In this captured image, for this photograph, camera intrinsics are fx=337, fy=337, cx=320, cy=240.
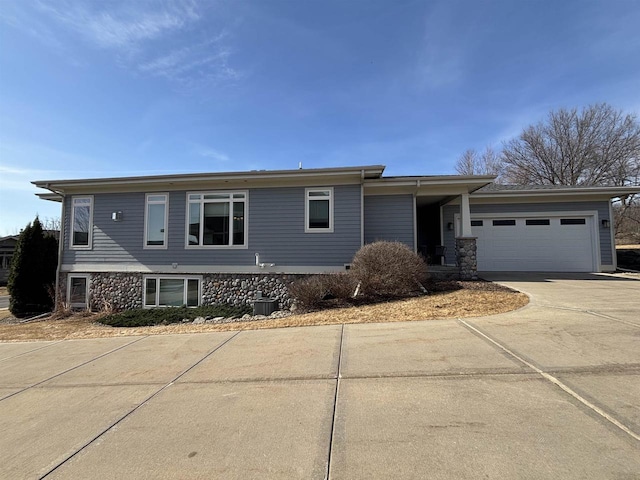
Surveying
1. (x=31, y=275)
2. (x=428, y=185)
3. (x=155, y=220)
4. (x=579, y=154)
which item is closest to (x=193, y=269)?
(x=155, y=220)

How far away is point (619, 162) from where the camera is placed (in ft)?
72.2

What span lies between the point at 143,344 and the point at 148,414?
9.62ft

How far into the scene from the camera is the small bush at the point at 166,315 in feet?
30.4

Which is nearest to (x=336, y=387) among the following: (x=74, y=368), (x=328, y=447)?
(x=328, y=447)

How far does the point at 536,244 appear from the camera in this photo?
1255 centimetres

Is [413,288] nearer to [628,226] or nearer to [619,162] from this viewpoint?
[619,162]

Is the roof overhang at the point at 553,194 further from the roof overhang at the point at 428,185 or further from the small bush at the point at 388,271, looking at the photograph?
the small bush at the point at 388,271

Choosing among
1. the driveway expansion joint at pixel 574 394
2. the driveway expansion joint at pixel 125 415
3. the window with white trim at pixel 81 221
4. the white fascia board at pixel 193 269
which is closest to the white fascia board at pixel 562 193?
the white fascia board at pixel 193 269

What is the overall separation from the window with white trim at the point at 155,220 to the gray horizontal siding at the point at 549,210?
10.1 meters

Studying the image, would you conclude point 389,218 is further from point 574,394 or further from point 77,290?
point 77,290

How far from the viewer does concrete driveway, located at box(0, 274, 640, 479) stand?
2215 millimetres

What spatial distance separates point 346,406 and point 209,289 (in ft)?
28.8

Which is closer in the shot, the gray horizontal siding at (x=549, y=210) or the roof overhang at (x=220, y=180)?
the roof overhang at (x=220, y=180)

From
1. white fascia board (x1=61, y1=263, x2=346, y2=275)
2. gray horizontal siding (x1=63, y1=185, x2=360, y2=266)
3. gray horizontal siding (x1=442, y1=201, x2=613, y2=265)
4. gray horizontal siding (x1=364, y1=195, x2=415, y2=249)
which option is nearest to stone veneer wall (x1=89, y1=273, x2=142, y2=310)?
white fascia board (x1=61, y1=263, x2=346, y2=275)
